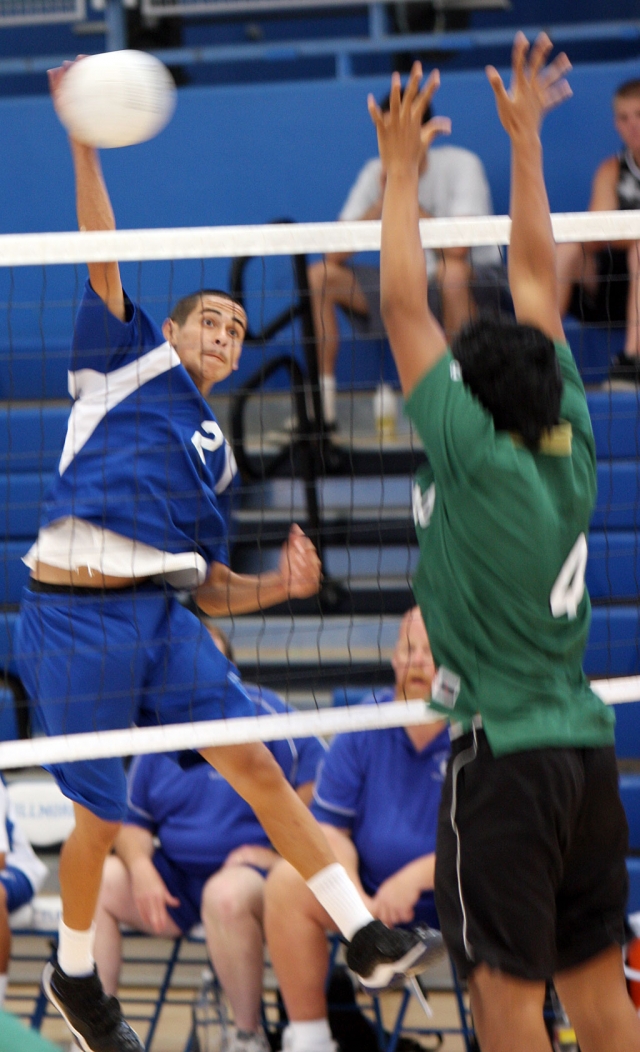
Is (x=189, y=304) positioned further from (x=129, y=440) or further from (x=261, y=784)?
(x=261, y=784)

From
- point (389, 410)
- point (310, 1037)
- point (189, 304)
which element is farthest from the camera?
point (389, 410)

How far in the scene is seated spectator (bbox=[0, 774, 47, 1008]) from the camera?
4.60m

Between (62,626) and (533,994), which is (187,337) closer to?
(62,626)

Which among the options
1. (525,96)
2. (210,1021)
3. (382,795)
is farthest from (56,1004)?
(525,96)

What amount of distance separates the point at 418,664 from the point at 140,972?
188cm

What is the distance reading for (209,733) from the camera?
11.3 ft

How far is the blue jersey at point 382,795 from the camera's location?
4.43 m

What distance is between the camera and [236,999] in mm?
4207

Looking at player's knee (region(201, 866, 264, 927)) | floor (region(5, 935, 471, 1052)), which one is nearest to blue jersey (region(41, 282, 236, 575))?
player's knee (region(201, 866, 264, 927))

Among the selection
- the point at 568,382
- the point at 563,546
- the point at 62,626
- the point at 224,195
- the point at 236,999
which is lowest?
the point at 236,999

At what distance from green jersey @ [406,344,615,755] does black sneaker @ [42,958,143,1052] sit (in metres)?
1.46

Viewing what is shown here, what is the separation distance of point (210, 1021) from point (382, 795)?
0.94m

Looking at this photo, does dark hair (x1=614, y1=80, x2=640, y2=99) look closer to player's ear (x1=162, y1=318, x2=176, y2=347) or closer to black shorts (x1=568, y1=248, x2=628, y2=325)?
black shorts (x1=568, y1=248, x2=628, y2=325)

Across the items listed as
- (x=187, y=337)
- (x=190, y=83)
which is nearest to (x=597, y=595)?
(x=187, y=337)
